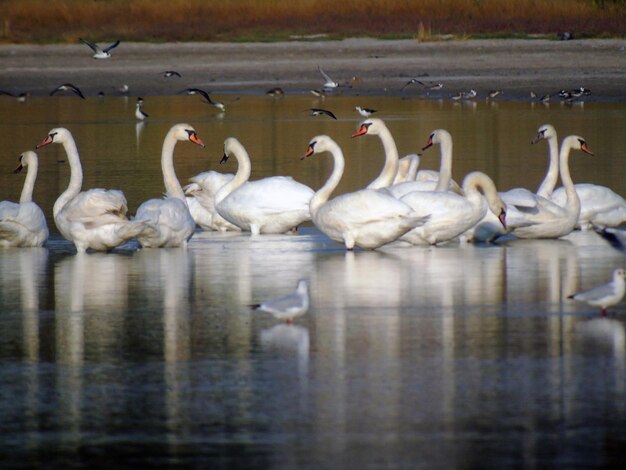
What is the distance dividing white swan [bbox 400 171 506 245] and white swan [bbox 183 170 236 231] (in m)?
2.53

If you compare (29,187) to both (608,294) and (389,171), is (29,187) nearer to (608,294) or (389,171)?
(389,171)

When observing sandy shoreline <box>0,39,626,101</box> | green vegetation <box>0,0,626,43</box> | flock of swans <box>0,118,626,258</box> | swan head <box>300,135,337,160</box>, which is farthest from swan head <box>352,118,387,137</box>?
green vegetation <box>0,0,626,43</box>

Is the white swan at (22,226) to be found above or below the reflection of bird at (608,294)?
above

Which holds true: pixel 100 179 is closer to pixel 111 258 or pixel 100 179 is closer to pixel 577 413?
pixel 111 258

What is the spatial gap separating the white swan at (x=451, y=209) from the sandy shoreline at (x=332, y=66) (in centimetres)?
1781

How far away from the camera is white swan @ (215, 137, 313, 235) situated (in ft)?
41.5

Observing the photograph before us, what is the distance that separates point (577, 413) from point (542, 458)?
644 mm

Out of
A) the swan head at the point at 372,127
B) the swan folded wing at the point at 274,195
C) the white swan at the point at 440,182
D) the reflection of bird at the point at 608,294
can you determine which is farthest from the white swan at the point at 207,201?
the reflection of bird at the point at 608,294

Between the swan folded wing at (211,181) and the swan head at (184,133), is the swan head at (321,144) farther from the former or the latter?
the swan head at (184,133)

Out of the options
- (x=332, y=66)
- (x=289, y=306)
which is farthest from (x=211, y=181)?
(x=332, y=66)

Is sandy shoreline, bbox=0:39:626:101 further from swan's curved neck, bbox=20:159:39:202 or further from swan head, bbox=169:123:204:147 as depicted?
swan's curved neck, bbox=20:159:39:202

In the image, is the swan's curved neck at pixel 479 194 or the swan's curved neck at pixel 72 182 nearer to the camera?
the swan's curved neck at pixel 479 194

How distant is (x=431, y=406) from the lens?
641cm

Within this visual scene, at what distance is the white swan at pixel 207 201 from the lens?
13.8 m
